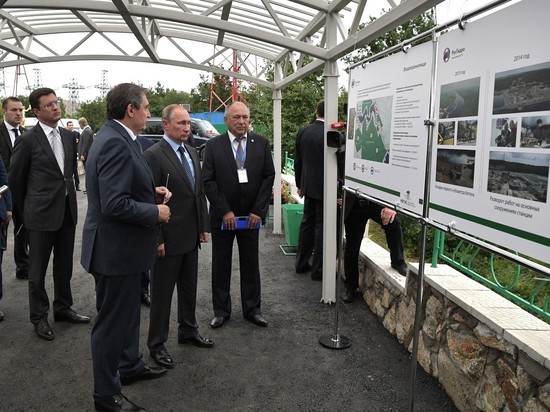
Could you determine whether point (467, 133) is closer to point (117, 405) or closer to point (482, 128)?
point (482, 128)

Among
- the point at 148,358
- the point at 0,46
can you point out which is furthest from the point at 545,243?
the point at 0,46

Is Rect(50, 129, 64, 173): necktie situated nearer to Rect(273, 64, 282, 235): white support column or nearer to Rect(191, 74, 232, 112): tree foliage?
Rect(273, 64, 282, 235): white support column

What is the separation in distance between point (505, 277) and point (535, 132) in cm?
449

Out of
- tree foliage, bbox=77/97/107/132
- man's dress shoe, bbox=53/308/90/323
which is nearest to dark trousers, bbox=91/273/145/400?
man's dress shoe, bbox=53/308/90/323

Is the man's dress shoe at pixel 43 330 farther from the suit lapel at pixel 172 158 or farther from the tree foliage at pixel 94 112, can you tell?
the tree foliage at pixel 94 112

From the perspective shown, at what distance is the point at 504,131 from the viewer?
5.93 ft

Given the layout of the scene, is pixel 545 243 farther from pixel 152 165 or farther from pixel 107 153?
pixel 152 165


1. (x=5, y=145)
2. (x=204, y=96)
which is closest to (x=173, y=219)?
(x=5, y=145)

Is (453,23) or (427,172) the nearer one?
(453,23)

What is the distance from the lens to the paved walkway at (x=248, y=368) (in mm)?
3078

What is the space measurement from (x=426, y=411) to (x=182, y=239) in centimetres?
203

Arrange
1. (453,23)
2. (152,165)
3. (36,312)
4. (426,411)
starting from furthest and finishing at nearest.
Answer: (36,312) < (152,165) < (426,411) < (453,23)

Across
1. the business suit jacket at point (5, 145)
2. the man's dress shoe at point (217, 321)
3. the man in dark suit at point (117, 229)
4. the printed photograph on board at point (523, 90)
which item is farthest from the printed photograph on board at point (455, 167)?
the business suit jacket at point (5, 145)

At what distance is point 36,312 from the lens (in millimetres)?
3990
